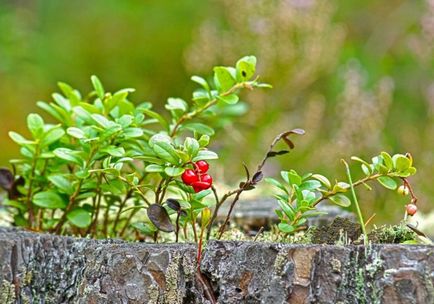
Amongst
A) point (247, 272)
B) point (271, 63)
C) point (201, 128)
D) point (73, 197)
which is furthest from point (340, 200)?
point (271, 63)

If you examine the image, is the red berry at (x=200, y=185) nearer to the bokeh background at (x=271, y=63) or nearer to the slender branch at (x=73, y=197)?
the slender branch at (x=73, y=197)

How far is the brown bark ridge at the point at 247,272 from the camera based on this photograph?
1.19 metres

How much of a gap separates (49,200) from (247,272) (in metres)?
0.57

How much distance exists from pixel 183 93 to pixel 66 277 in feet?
14.0

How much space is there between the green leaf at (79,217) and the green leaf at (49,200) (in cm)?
3

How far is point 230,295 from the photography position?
128 cm

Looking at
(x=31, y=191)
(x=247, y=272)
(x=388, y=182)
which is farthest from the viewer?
(x=31, y=191)

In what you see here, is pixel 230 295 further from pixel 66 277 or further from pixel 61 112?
pixel 61 112

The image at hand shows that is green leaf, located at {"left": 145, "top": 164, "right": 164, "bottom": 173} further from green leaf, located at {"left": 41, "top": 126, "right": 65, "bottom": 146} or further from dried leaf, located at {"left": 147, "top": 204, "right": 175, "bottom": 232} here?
green leaf, located at {"left": 41, "top": 126, "right": 65, "bottom": 146}

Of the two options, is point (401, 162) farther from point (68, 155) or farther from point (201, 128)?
point (68, 155)

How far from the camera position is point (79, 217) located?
64.9 inches

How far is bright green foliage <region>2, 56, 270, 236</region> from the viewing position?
4.53 feet

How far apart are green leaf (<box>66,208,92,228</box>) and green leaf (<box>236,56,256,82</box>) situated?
444 millimetres

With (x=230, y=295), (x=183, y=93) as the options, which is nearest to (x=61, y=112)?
(x=230, y=295)
